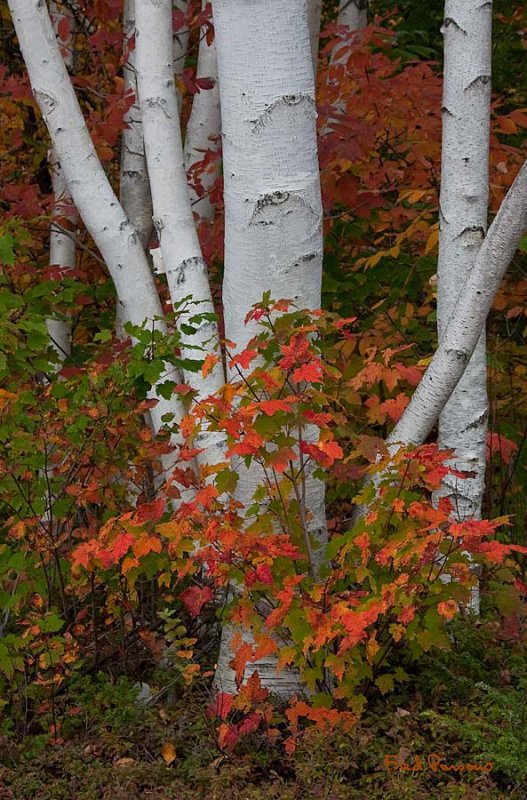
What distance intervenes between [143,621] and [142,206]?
5.96 feet

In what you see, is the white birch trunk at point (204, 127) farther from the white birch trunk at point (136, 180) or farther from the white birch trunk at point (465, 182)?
the white birch trunk at point (465, 182)

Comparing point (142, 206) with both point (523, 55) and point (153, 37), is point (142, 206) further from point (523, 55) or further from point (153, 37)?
point (523, 55)

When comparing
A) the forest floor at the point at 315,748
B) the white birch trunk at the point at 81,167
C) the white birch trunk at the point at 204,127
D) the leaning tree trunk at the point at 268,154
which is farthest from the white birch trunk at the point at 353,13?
the forest floor at the point at 315,748

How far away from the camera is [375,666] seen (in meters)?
2.73

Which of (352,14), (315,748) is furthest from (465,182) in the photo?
(352,14)

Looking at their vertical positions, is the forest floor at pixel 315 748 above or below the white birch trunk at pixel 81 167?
below

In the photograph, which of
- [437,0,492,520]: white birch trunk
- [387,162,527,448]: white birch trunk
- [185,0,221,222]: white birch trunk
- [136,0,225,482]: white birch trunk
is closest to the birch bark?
[136,0,225,482]: white birch trunk

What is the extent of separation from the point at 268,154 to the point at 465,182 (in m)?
0.85

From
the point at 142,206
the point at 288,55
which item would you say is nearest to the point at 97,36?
the point at 142,206

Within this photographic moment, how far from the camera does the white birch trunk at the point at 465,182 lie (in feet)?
9.81

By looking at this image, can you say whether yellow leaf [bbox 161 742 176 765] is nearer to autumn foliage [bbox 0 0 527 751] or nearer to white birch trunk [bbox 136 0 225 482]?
autumn foliage [bbox 0 0 527 751]

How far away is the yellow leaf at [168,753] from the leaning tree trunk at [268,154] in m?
1.26

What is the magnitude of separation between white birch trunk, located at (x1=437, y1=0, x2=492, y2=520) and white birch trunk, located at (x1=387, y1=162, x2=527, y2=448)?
413 mm

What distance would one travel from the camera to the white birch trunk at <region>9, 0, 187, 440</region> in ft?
10.7
